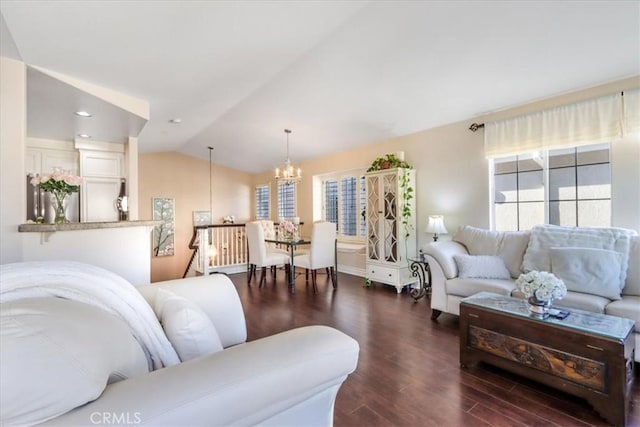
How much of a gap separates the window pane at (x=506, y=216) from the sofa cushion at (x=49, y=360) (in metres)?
4.19

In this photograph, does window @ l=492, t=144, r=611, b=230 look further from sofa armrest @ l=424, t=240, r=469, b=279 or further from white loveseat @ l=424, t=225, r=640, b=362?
sofa armrest @ l=424, t=240, r=469, b=279

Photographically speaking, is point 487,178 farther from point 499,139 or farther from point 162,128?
point 162,128

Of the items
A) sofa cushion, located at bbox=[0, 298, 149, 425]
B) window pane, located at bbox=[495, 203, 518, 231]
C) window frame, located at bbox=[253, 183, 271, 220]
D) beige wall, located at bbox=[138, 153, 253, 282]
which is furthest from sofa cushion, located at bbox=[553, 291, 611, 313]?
beige wall, located at bbox=[138, 153, 253, 282]

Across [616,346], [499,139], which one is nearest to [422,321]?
[616,346]

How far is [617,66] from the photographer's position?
277 centimetres

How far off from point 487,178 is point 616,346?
2.55 metres

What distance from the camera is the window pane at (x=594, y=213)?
3.05 meters

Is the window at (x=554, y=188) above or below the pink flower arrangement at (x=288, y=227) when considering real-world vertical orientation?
above

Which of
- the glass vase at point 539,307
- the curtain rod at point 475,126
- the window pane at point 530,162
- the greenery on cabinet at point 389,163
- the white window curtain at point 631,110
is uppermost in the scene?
the curtain rod at point 475,126

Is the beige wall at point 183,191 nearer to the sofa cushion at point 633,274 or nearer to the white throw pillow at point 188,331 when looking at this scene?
the white throw pillow at point 188,331

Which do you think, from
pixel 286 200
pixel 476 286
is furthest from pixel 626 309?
pixel 286 200

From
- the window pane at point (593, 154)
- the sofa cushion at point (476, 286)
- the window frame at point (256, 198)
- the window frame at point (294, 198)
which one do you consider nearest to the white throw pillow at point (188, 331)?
the sofa cushion at point (476, 286)

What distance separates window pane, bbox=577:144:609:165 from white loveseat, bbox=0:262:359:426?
11.8 ft

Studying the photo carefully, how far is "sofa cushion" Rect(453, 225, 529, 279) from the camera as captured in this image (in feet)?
10.5
